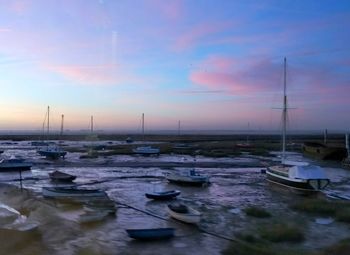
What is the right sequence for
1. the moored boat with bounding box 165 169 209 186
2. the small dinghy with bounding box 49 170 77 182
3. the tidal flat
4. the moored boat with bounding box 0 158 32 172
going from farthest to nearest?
the moored boat with bounding box 0 158 32 172 < the small dinghy with bounding box 49 170 77 182 < the moored boat with bounding box 165 169 209 186 < the tidal flat

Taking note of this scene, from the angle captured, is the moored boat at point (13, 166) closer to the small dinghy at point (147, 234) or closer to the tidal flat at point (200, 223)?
the tidal flat at point (200, 223)

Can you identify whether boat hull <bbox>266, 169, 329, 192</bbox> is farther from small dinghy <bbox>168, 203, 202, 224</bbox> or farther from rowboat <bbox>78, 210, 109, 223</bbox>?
rowboat <bbox>78, 210, 109, 223</bbox>

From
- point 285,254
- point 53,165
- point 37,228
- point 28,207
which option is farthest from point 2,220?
point 53,165

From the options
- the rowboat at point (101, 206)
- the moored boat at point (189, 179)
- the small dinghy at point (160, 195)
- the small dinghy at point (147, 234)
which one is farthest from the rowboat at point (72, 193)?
the moored boat at point (189, 179)

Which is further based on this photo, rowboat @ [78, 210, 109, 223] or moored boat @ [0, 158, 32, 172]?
moored boat @ [0, 158, 32, 172]

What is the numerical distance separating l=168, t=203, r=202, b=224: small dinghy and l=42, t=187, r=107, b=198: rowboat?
24.1ft

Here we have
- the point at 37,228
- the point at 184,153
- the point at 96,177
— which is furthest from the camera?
the point at 184,153

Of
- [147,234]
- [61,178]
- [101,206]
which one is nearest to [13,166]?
[61,178]

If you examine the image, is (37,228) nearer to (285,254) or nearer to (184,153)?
(285,254)

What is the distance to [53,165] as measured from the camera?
218 feet

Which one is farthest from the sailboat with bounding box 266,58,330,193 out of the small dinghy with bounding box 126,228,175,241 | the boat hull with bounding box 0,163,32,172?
the boat hull with bounding box 0,163,32,172

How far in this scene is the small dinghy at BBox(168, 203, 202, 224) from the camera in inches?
1010

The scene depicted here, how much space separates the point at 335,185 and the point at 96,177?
25.7 m

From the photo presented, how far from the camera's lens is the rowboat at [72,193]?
108 feet
